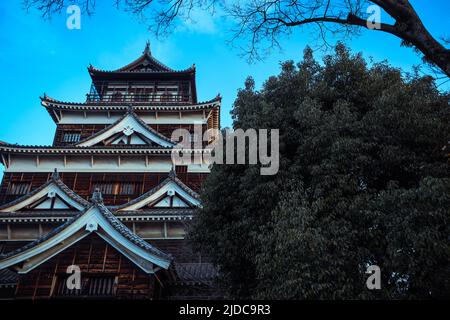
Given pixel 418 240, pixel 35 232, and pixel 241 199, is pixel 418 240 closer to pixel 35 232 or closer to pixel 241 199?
pixel 241 199

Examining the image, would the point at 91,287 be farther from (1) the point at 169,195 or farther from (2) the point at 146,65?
(2) the point at 146,65

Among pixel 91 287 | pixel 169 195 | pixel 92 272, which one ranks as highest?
pixel 169 195

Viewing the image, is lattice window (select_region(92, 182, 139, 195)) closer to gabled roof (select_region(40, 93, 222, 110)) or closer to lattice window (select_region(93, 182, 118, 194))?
lattice window (select_region(93, 182, 118, 194))

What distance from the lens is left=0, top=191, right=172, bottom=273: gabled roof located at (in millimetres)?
10391

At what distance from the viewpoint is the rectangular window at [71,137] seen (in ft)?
78.3

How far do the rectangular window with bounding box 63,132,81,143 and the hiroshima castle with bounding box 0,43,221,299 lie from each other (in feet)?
0.24

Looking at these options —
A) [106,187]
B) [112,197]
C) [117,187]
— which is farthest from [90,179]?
[112,197]

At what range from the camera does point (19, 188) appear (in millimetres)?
20188

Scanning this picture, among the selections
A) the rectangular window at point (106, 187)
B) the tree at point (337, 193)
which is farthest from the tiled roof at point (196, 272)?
the rectangular window at point (106, 187)

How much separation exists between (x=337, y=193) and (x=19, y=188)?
19741 millimetres

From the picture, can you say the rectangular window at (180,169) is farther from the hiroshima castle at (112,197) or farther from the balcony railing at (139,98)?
the balcony railing at (139,98)

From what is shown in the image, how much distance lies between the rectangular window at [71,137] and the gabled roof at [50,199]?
678 centimetres
